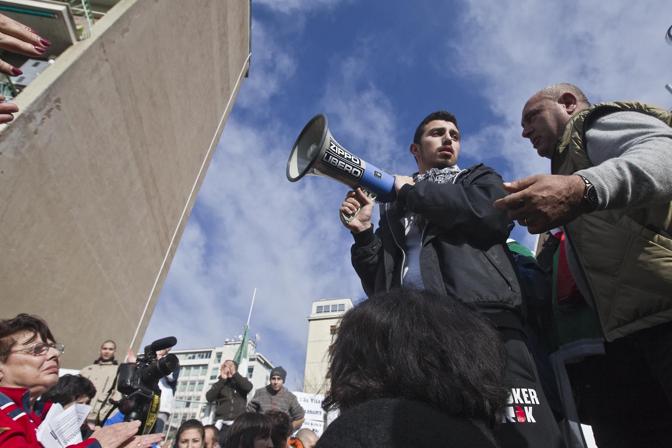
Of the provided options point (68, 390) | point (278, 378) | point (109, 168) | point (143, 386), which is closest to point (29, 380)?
point (143, 386)

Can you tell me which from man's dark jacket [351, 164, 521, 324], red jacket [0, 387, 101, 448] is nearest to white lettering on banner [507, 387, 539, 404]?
man's dark jacket [351, 164, 521, 324]

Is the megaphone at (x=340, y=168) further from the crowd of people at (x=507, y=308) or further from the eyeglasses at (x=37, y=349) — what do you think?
the eyeglasses at (x=37, y=349)

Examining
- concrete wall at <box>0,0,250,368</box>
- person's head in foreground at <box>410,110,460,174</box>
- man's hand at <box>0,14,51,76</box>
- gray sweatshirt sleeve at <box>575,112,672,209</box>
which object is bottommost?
gray sweatshirt sleeve at <box>575,112,672,209</box>

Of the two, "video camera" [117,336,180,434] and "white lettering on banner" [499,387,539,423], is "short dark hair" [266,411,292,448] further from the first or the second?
"white lettering on banner" [499,387,539,423]

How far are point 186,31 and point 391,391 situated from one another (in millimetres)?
12914

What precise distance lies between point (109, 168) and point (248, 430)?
7172 millimetres

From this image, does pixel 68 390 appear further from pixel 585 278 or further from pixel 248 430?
pixel 585 278

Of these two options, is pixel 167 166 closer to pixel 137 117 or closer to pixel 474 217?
pixel 137 117

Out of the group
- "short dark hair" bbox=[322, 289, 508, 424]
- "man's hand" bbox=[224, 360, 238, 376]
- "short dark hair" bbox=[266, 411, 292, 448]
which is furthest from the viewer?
"man's hand" bbox=[224, 360, 238, 376]

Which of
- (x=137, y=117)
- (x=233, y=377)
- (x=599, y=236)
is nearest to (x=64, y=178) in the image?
(x=137, y=117)

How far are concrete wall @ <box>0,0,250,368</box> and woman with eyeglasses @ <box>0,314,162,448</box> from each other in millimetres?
4229

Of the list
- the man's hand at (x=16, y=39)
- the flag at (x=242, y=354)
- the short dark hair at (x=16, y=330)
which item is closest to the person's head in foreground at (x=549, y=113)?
the short dark hair at (x=16, y=330)

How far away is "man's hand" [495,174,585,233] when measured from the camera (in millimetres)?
1312

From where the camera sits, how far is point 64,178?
23.8 ft
